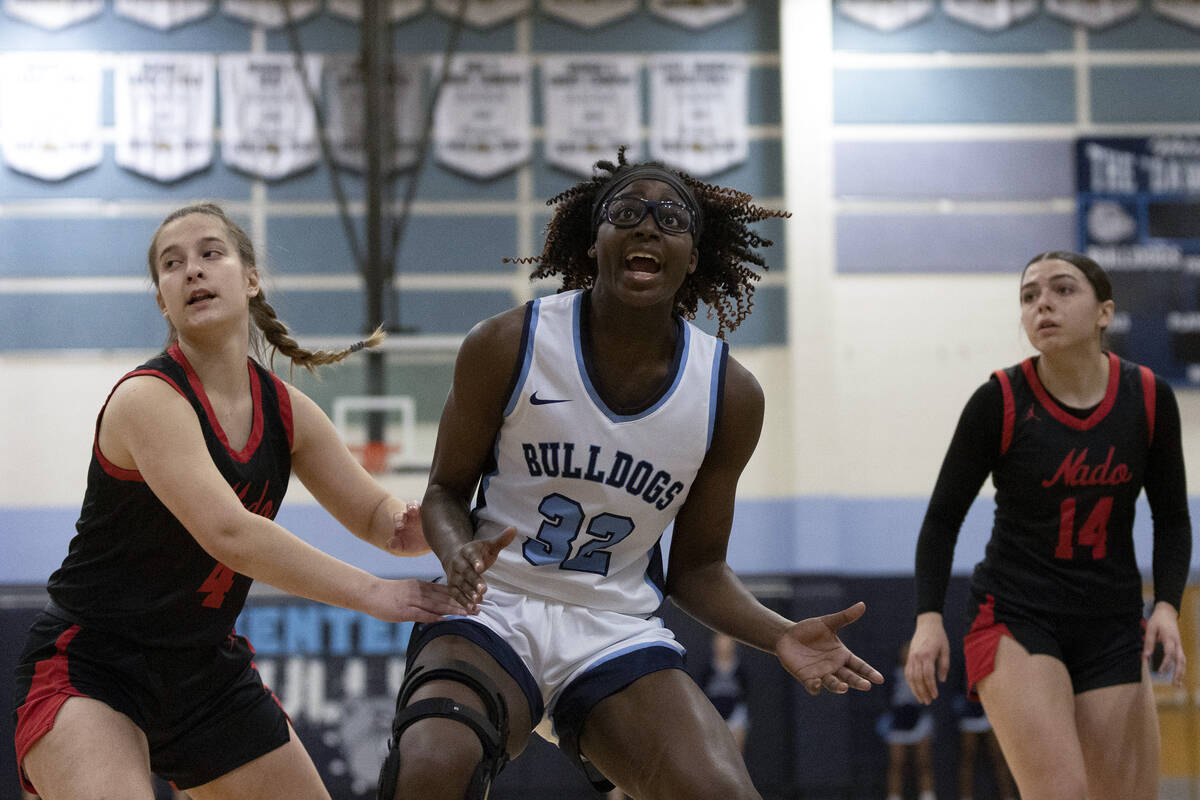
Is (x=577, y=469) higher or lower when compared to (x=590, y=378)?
lower

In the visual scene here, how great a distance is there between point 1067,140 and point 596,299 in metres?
5.64

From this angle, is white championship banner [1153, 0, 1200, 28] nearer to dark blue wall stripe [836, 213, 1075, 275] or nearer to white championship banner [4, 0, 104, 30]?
dark blue wall stripe [836, 213, 1075, 275]

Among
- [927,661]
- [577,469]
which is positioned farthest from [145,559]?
[927,661]

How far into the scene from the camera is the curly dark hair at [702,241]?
297 centimetres

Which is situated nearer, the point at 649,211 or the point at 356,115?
the point at 649,211

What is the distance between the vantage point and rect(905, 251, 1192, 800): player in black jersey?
3271 millimetres

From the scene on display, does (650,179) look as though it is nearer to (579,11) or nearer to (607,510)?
(607,510)

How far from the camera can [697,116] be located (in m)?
7.46

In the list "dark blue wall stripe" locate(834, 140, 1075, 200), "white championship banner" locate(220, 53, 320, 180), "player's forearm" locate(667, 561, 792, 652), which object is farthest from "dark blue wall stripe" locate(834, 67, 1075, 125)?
"player's forearm" locate(667, 561, 792, 652)

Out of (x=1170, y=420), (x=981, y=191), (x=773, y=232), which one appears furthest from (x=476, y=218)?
(x=1170, y=420)

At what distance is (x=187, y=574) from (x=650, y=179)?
1361 mm

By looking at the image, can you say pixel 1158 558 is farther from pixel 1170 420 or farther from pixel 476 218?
pixel 476 218

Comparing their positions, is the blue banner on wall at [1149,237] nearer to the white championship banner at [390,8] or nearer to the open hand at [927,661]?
the white championship banner at [390,8]

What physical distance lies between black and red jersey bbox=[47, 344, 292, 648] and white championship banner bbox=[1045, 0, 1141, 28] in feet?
21.6
